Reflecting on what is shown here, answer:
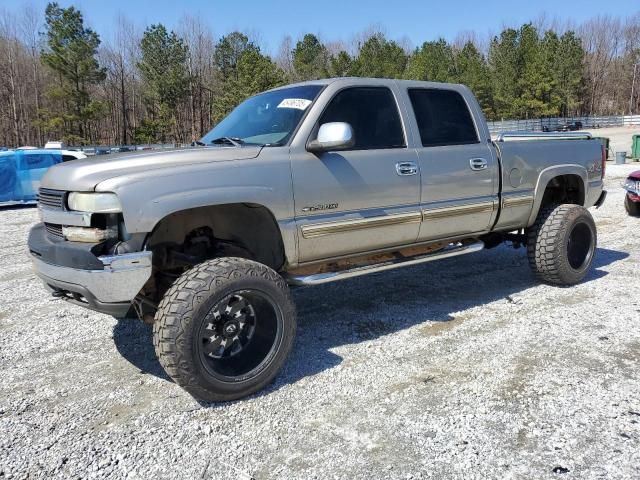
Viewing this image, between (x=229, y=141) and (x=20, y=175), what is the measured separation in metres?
13.0

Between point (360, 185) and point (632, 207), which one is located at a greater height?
point (360, 185)

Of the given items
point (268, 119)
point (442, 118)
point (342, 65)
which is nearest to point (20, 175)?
point (268, 119)

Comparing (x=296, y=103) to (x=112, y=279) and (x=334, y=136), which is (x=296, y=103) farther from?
(x=112, y=279)

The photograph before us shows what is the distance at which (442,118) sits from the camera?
4535mm

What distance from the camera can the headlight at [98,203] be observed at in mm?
→ 2932

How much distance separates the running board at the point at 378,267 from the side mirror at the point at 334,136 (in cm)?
91

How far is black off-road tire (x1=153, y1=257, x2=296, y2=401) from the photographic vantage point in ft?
9.86

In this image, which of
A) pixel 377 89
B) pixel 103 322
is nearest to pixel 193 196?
pixel 377 89

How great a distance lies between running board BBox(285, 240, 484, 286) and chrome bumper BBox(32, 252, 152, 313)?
3.69ft

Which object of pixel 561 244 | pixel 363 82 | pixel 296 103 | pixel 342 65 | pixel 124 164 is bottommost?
pixel 561 244

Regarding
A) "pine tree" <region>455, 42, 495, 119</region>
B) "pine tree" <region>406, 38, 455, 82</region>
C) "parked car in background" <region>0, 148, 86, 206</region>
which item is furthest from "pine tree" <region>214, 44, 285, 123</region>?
"parked car in background" <region>0, 148, 86, 206</region>

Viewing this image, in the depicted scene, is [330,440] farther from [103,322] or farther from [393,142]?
[103,322]

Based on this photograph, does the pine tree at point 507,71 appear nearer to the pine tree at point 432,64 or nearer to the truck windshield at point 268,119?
the pine tree at point 432,64

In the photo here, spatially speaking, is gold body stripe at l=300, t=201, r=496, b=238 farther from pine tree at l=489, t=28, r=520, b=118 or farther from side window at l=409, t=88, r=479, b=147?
pine tree at l=489, t=28, r=520, b=118
